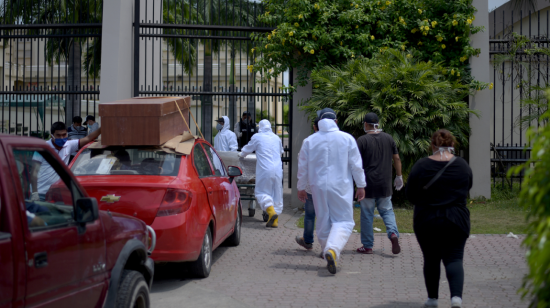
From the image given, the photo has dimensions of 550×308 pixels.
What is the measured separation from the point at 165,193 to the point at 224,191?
62.7 inches

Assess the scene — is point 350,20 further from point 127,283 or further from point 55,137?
point 127,283

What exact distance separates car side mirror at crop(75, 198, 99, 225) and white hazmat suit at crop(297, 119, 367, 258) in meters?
3.55

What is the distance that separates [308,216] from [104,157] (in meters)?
2.92

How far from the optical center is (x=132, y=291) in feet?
12.1

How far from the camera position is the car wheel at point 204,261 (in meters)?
5.96

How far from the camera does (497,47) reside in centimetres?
1198

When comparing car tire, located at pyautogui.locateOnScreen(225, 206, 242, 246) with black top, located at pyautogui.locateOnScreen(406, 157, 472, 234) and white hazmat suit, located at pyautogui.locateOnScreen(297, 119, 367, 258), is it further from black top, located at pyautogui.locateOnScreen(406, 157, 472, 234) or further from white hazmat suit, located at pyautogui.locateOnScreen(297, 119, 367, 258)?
black top, located at pyautogui.locateOnScreen(406, 157, 472, 234)

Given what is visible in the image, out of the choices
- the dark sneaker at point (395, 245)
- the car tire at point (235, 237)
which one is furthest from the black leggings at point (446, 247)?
the car tire at point (235, 237)

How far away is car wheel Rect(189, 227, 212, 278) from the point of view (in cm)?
596

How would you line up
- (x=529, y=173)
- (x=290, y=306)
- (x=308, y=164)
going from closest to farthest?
(x=529, y=173), (x=290, y=306), (x=308, y=164)

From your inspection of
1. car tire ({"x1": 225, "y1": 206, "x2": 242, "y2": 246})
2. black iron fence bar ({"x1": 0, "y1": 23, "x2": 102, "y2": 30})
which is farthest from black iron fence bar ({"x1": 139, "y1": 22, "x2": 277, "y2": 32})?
car tire ({"x1": 225, "y1": 206, "x2": 242, "y2": 246})

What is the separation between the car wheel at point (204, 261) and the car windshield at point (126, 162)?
88cm

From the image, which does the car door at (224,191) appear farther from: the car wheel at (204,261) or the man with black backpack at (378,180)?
the man with black backpack at (378,180)

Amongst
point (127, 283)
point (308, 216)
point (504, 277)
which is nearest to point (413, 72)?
point (308, 216)
